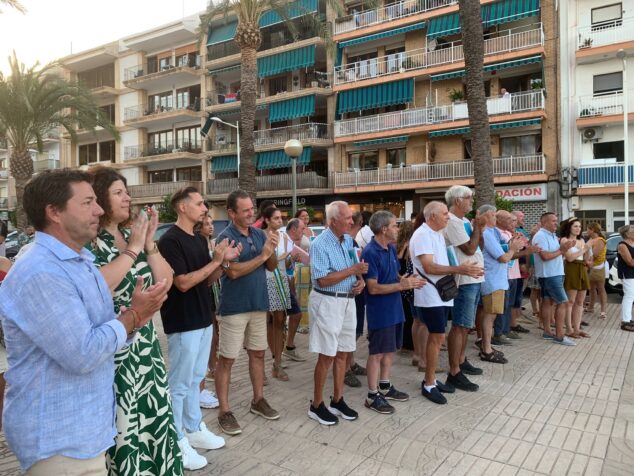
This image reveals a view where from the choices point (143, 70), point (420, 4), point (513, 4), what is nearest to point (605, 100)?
point (513, 4)

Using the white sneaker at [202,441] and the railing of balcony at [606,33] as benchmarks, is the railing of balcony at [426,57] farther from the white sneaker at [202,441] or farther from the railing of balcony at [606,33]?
the white sneaker at [202,441]

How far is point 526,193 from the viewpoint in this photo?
22094 mm

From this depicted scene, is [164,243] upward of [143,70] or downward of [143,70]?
downward

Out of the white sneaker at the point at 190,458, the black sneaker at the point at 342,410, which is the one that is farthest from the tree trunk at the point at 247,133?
the white sneaker at the point at 190,458

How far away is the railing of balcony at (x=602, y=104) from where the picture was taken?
2055 centimetres

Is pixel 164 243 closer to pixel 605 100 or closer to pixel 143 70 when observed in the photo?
pixel 605 100

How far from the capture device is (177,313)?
3256 mm

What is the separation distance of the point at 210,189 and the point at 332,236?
27750 mm

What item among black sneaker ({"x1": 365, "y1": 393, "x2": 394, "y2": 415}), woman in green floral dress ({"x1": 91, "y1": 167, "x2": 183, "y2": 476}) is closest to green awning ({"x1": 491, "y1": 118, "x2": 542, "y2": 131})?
black sneaker ({"x1": 365, "y1": 393, "x2": 394, "y2": 415})

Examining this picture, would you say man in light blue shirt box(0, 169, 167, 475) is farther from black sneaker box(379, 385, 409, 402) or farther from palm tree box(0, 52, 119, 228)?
palm tree box(0, 52, 119, 228)

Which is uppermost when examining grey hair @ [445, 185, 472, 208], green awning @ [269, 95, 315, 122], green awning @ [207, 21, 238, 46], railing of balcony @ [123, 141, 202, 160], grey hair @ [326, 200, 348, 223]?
green awning @ [207, 21, 238, 46]

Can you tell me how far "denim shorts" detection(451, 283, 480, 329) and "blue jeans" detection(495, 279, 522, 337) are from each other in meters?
1.88

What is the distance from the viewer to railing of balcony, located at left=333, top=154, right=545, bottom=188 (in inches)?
858

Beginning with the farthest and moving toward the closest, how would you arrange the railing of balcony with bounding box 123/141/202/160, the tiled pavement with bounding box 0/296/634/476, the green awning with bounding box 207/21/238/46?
the railing of balcony with bounding box 123/141/202/160
the green awning with bounding box 207/21/238/46
the tiled pavement with bounding box 0/296/634/476
